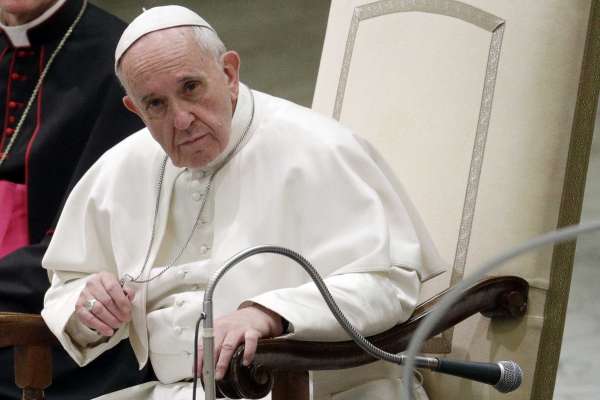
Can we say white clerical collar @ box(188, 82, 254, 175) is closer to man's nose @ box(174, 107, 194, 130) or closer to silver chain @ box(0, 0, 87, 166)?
man's nose @ box(174, 107, 194, 130)

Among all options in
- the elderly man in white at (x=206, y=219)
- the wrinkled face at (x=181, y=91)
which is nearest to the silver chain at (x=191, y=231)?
the elderly man in white at (x=206, y=219)

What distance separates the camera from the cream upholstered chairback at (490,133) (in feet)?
8.86

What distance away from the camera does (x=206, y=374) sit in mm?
1897

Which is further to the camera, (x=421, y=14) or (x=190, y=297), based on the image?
(x=421, y=14)

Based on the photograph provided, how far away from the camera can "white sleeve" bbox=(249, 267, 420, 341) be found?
7.63 ft

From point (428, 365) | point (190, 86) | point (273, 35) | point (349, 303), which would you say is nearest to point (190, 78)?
point (190, 86)

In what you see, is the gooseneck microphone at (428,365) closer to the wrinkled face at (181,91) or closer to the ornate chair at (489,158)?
the ornate chair at (489,158)

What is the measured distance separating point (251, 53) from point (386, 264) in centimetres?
349

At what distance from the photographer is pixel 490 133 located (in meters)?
2.85

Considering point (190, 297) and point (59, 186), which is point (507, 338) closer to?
point (190, 297)

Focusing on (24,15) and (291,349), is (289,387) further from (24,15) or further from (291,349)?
(24,15)

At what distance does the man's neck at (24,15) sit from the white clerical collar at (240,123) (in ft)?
3.90

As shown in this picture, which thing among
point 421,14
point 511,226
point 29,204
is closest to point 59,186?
point 29,204

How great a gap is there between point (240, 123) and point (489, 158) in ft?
1.98
